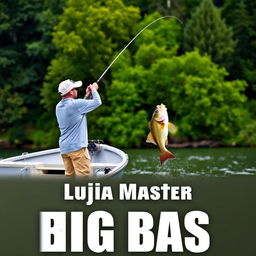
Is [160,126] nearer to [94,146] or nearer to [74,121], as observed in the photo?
[74,121]

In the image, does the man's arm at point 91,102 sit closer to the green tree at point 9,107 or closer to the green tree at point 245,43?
the green tree at point 9,107

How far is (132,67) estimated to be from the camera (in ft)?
134

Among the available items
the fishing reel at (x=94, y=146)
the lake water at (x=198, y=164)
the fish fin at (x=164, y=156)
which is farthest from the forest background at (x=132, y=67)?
the fish fin at (x=164, y=156)

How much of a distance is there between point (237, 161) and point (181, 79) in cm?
1295

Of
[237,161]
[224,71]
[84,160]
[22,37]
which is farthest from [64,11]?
[84,160]

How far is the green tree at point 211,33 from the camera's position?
1606 inches

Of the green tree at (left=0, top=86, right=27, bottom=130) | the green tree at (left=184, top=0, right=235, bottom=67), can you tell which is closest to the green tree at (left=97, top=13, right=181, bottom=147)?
the green tree at (left=184, top=0, right=235, bottom=67)

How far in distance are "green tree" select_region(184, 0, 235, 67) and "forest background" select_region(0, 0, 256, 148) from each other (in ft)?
0.16

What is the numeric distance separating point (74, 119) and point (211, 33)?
30.5m

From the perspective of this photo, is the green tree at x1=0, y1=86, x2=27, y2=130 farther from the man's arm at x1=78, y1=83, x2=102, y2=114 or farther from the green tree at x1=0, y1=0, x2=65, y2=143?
the man's arm at x1=78, y1=83, x2=102, y2=114

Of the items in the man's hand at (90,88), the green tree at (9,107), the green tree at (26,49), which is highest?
the man's hand at (90,88)

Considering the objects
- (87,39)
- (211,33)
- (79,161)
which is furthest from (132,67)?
(79,161)

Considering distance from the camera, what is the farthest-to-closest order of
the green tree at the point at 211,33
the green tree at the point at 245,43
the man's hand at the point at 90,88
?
the green tree at the point at 245,43 < the green tree at the point at 211,33 < the man's hand at the point at 90,88

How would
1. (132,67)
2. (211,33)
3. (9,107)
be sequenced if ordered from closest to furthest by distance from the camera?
(132,67) < (211,33) < (9,107)
